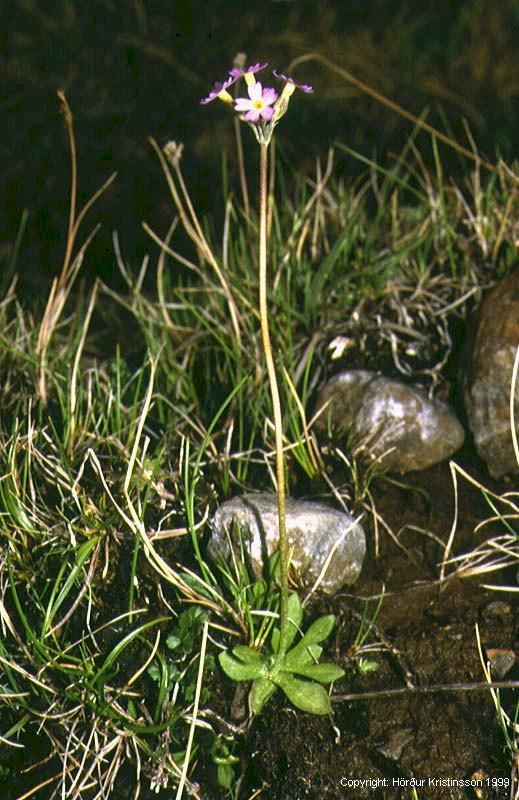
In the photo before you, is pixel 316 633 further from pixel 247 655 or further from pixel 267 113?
pixel 267 113

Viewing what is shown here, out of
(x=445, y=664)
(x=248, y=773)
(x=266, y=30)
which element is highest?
(x=266, y=30)

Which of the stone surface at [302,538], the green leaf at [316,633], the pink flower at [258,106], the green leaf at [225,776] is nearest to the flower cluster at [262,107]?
the pink flower at [258,106]

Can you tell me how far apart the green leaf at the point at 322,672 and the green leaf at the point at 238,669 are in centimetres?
7

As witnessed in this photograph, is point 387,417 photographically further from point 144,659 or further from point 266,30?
point 266,30

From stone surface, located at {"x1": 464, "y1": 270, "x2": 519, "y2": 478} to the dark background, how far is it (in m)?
1.52

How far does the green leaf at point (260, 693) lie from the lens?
194cm

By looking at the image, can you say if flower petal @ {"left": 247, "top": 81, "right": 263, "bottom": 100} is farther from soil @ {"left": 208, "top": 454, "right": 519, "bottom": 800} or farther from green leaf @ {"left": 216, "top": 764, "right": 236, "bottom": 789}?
green leaf @ {"left": 216, "top": 764, "right": 236, "bottom": 789}

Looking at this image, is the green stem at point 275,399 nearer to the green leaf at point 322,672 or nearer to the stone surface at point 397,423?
the green leaf at point 322,672

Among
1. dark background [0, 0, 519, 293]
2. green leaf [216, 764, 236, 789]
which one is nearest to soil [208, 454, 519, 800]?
green leaf [216, 764, 236, 789]

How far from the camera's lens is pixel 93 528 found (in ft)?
7.15

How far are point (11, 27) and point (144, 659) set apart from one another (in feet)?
10.8

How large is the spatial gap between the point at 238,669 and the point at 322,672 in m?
0.16


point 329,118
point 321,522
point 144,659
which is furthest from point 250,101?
point 329,118

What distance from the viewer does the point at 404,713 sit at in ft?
6.44
